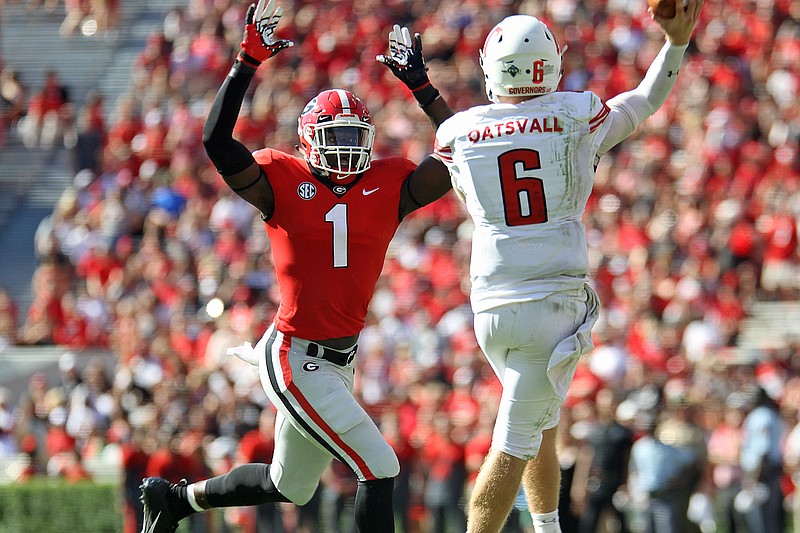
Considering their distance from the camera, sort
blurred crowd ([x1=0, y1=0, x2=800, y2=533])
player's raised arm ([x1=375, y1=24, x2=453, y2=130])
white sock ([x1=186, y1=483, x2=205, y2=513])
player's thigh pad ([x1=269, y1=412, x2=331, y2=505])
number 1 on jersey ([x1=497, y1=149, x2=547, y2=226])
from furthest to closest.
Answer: blurred crowd ([x1=0, y1=0, x2=800, y2=533]) → white sock ([x1=186, y1=483, x2=205, y2=513]) → player's raised arm ([x1=375, y1=24, x2=453, y2=130]) → player's thigh pad ([x1=269, y1=412, x2=331, y2=505]) → number 1 on jersey ([x1=497, y1=149, x2=547, y2=226])

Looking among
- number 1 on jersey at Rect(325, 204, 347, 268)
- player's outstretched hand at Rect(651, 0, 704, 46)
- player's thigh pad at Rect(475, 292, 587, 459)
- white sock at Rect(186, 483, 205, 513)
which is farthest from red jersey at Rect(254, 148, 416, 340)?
player's outstretched hand at Rect(651, 0, 704, 46)

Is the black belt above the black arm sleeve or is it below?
below

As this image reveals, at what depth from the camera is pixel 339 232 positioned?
255 inches

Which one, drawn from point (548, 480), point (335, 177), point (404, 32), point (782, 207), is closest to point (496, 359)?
point (548, 480)

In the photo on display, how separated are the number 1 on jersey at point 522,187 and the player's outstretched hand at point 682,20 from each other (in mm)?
762

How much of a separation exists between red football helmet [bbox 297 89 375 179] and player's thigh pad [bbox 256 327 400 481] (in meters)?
0.79

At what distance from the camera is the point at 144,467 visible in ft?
41.0

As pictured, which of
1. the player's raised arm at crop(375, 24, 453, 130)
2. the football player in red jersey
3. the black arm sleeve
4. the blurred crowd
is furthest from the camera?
the blurred crowd

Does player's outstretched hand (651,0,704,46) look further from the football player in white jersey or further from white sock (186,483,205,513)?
white sock (186,483,205,513)

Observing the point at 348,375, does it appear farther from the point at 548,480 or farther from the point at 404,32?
the point at 404,32

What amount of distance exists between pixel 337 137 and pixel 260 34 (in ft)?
1.84

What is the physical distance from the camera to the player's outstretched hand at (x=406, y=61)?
22.5ft

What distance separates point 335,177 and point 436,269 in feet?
27.3

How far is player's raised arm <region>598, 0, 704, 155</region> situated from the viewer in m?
6.04
